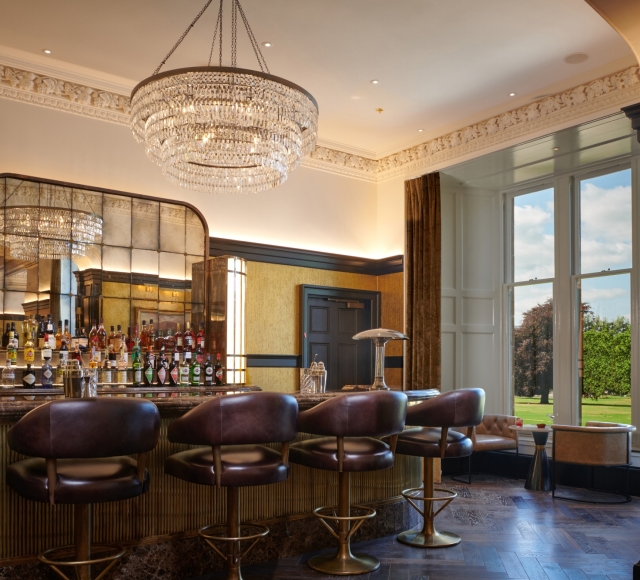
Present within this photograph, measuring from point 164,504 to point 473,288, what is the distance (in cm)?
542

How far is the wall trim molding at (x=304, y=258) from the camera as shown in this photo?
279 inches

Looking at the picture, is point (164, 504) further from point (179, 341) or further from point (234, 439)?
point (179, 341)

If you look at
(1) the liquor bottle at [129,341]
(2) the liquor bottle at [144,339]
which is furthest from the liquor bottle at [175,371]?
(1) the liquor bottle at [129,341]

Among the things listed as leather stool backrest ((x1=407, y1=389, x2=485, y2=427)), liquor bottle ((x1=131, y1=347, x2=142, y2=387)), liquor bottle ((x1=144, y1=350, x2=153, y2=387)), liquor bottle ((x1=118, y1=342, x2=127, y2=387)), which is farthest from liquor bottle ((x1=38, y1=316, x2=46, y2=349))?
leather stool backrest ((x1=407, y1=389, x2=485, y2=427))

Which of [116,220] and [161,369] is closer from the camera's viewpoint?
[161,369]

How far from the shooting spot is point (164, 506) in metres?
3.56

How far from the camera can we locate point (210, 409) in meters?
2.94

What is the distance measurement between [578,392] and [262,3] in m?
5.08

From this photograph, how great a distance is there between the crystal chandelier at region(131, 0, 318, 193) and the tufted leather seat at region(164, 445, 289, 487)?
76.9 inches

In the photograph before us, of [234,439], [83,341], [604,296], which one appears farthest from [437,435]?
[604,296]

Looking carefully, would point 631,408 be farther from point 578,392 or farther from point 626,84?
point 626,84

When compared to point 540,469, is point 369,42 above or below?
above

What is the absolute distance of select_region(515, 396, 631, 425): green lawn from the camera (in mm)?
6883

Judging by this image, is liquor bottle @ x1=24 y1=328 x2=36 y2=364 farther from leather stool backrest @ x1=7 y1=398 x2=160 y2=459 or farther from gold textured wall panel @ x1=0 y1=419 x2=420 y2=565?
leather stool backrest @ x1=7 y1=398 x2=160 y2=459
